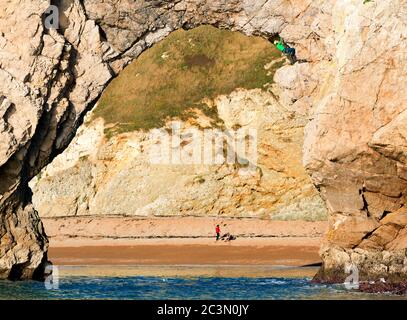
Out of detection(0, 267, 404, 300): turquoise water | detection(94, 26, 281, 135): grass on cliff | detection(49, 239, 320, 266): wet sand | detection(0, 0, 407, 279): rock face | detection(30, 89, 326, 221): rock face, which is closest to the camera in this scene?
detection(0, 0, 407, 279): rock face

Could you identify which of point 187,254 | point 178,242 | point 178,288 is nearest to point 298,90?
point 178,288

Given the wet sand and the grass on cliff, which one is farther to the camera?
the grass on cliff

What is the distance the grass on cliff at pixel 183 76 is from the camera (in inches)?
1945

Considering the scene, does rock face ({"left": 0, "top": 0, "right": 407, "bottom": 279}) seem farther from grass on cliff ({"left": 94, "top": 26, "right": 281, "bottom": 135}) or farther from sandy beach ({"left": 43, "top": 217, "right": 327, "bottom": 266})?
grass on cliff ({"left": 94, "top": 26, "right": 281, "bottom": 135})

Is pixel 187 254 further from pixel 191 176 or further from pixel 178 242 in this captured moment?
pixel 191 176

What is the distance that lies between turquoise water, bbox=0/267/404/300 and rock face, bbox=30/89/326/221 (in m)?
14.8

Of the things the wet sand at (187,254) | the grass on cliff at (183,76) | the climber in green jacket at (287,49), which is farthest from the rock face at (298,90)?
the grass on cliff at (183,76)

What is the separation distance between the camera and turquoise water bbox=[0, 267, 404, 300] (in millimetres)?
24734

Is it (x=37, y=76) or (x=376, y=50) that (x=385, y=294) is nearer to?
(x=376, y=50)

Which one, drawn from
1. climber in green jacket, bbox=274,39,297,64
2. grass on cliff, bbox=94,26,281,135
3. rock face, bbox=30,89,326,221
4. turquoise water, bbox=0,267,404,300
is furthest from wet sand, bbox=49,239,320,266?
grass on cliff, bbox=94,26,281,135

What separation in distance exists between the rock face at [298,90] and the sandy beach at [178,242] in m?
9.80

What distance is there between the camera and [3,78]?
26.8 metres

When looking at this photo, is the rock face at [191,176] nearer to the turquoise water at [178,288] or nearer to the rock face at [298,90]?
the turquoise water at [178,288]

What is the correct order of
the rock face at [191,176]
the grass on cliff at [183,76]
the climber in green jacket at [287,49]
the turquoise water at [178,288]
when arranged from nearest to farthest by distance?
the turquoise water at [178,288] → the climber in green jacket at [287,49] → the rock face at [191,176] → the grass on cliff at [183,76]
